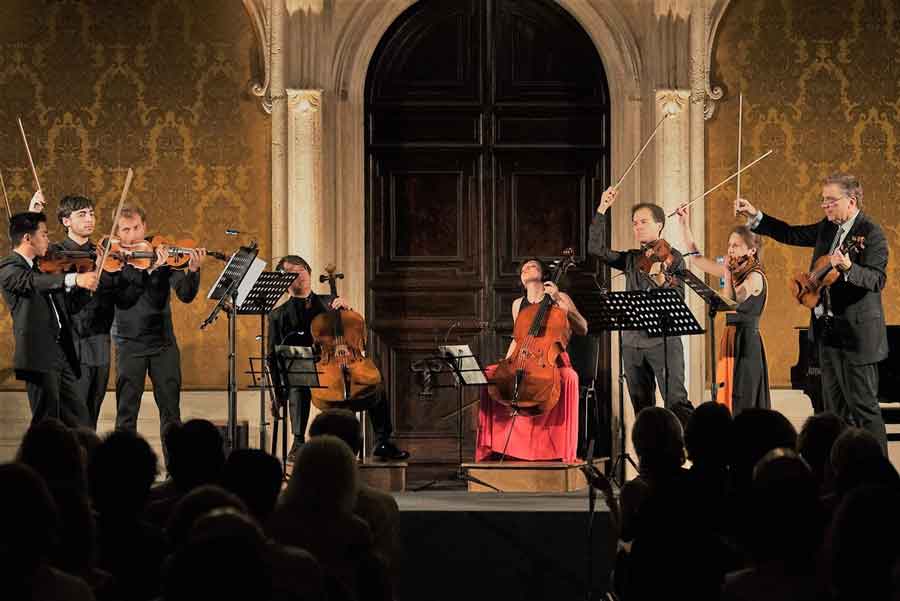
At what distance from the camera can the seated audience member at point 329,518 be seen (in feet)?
10.7

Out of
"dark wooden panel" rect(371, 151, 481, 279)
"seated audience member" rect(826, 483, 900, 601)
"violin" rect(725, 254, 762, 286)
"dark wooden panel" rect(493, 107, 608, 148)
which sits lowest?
"seated audience member" rect(826, 483, 900, 601)

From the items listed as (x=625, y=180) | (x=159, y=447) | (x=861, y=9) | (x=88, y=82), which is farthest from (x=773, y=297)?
(x=88, y=82)

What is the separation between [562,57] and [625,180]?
96 cm

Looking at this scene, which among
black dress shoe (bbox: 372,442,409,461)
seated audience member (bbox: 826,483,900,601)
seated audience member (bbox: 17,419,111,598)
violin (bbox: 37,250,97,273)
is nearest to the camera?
seated audience member (bbox: 826,483,900,601)

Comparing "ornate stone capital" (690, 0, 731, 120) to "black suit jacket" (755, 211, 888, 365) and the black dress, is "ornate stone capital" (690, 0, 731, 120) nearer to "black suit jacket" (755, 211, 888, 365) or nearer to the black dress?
the black dress

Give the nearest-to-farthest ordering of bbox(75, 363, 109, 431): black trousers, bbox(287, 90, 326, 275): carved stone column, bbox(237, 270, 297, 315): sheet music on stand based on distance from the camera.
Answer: bbox(237, 270, 297, 315): sheet music on stand
bbox(75, 363, 109, 431): black trousers
bbox(287, 90, 326, 275): carved stone column

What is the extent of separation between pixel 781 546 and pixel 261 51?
6.80 meters

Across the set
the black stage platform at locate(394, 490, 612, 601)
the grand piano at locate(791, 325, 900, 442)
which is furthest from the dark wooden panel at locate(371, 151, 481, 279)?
the black stage platform at locate(394, 490, 612, 601)

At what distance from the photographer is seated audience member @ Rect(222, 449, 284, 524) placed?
3.36 metres

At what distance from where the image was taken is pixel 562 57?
9305 mm

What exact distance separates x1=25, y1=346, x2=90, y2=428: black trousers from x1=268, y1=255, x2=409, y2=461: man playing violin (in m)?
1.23

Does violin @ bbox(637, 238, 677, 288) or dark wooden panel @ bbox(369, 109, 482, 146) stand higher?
dark wooden panel @ bbox(369, 109, 482, 146)

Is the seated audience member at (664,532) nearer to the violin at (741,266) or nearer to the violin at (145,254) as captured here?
the violin at (145,254)

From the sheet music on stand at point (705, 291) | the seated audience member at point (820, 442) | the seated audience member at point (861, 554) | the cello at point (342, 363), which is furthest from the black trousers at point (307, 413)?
the seated audience member at point (861, 554)
